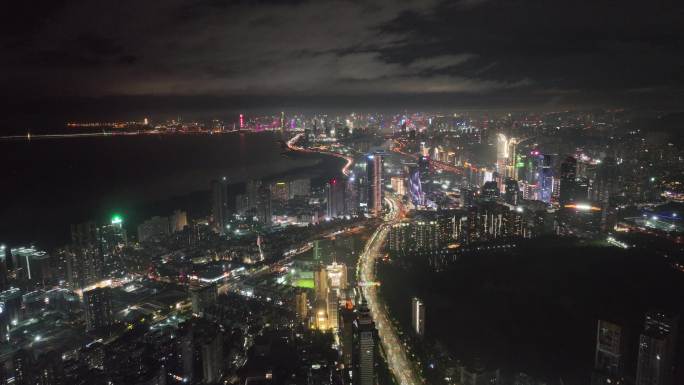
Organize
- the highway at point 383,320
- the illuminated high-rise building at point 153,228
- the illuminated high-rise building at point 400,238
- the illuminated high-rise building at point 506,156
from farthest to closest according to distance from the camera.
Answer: the illuminated high-rise building at point 506,156
the illuminated high-rise building at point 153,228
the illuminated high-rise building at point 400,238
the highway at point 383,320

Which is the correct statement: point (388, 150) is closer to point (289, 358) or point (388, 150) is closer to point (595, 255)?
point (595, 255)

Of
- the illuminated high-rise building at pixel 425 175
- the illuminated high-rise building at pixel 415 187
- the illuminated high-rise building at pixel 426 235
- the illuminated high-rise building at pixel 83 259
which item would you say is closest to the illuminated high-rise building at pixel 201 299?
the illuminated high-rise building at pixel 83 259

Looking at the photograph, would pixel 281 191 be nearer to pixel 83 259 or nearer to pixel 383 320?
pixel 83 259

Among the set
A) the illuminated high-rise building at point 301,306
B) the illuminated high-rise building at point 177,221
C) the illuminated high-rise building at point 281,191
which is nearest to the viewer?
the illuminated high-rise building at point 301,306

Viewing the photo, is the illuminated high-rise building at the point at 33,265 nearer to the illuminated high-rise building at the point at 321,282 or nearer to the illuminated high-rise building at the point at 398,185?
the illuminated high-rise building at the point at 321,282

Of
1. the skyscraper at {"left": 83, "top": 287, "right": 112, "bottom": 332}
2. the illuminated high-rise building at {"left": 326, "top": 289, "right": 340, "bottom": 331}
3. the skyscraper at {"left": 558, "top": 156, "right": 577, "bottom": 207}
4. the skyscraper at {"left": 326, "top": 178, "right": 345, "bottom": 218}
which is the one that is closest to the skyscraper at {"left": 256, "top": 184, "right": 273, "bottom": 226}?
the skyscraper at {"left": 326, "top": 178, "right": 345, "bottom": 218}

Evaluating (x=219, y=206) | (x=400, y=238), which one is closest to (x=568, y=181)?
(x=400, y=238)
